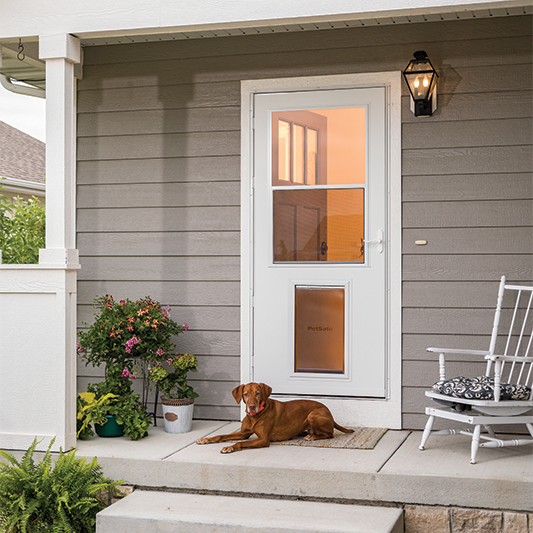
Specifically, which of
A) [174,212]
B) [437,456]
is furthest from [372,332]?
[174,212]

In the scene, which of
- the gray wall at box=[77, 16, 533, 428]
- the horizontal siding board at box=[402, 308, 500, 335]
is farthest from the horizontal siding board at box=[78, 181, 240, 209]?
the horizontal siding board at box=[402, 308, 500, 335]

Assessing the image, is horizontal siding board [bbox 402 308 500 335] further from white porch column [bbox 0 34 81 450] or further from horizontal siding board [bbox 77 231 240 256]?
white porch column [bbox 0 34 81 450]

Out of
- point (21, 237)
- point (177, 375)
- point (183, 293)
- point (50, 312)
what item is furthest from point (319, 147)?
point (21, 237)

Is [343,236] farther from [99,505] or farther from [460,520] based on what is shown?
[99,505]

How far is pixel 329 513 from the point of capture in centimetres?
292

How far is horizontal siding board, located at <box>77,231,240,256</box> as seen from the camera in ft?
14.1

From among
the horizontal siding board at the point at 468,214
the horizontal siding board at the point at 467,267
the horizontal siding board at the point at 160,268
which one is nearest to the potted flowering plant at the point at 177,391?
the horizontal siding board at the point at 160,268

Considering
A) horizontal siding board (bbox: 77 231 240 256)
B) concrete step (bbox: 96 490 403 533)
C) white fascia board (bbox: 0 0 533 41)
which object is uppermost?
white fascia board (bbox: 0 0 533 41)

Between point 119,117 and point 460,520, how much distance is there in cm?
314

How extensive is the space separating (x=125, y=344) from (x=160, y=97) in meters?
1.63

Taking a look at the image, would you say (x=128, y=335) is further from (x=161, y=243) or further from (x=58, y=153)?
(x=58, y=153)

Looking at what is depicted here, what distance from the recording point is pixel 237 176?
4258 millimetres

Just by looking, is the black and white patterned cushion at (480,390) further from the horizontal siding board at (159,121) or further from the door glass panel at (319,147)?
the horizontal siding board at (159,121)

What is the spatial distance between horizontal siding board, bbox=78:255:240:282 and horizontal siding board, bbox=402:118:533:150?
4.30 ft
